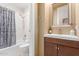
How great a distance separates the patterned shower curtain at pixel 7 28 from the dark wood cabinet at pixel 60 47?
2.37 ft

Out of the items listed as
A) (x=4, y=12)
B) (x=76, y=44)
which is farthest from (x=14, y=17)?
(x=76, y=44)

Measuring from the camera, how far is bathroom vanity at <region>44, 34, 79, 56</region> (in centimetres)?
185

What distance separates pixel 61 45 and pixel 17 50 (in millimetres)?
1065

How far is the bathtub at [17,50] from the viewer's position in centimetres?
250

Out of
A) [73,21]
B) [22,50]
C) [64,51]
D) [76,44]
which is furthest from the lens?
[22,50]

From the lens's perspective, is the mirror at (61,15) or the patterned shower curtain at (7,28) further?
the mirror at (61,15)

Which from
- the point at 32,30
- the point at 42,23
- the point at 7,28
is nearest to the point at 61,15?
the point at 42,23

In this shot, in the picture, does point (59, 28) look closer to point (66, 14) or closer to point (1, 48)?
point (66, 14)

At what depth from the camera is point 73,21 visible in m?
2.45

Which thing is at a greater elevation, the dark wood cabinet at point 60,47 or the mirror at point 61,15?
the mirror at point 61,15

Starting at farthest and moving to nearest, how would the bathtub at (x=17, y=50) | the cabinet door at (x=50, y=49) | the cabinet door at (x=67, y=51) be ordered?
the bathtub at (x=17, y=50) < the cabinet door at (x=50, y=49) < the cabinet door at (x=67, y=51)

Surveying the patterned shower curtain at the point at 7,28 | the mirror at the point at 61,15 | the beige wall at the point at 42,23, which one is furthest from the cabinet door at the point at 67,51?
the patterned shower curtain at the point at 7,28

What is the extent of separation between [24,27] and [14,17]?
1.07 feet

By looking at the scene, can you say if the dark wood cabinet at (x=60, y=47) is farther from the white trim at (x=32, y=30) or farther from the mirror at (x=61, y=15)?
the mirror at (x=61, y=15)
